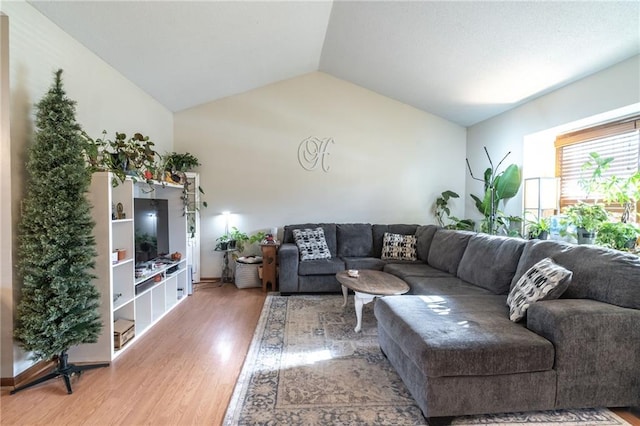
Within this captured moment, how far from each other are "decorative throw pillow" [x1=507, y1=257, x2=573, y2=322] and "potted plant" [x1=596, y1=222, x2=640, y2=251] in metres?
1.00

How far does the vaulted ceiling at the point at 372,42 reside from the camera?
2344mm

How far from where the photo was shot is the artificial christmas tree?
186 centimetres

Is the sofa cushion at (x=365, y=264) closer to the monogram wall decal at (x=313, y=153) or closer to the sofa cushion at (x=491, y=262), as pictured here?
the sofa cushion at (x=491, y=262)

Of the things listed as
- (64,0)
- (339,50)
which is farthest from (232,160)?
(64,0)

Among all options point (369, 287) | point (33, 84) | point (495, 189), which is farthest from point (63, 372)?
point (495, 189)

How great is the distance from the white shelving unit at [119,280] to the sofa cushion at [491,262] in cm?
306

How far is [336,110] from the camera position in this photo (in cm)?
479

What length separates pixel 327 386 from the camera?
1.93m

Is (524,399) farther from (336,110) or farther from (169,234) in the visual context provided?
(336,110)

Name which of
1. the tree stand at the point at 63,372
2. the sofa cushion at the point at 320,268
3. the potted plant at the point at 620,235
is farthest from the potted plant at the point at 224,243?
the potted plant at the point at 620,235

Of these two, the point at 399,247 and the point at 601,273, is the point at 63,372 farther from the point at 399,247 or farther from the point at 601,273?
the point at 399,247

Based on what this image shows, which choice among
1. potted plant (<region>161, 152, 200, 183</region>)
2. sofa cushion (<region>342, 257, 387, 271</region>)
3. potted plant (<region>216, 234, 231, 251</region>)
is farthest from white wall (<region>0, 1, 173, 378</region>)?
sofa cushion (<region>342, 257, 387, 271</region>)

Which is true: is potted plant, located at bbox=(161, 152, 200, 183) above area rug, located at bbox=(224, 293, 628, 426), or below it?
above

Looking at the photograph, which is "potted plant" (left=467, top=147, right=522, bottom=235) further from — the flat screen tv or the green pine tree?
the green pine tree
